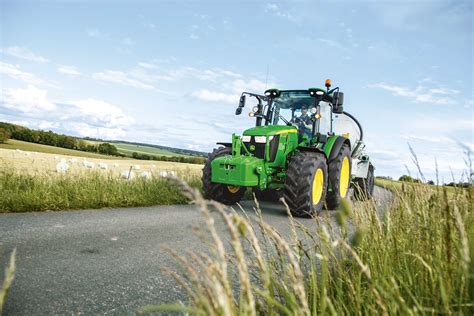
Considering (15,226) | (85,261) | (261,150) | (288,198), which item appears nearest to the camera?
(85,261)

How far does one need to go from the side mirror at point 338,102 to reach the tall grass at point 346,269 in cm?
403

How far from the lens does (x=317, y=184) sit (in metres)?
7.87

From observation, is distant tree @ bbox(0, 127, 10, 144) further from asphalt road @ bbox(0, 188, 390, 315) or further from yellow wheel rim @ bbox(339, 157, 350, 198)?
yellow wheel rim @ bbox(339, 157, 350, 198)

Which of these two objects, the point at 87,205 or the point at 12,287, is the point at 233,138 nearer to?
the point at 87,205

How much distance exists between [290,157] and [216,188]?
174 centimetres

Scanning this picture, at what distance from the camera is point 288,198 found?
7.20 meters

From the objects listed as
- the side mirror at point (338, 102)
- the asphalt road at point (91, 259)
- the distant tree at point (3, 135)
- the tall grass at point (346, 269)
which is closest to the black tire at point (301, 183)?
the asphalt road at point (91, 259)

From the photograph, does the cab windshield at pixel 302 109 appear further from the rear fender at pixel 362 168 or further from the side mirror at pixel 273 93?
the rear fender at pixel 362 168

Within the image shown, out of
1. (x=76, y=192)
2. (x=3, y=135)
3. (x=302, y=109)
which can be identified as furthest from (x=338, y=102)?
(x=3, y=135)

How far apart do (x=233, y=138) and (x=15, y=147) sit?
26.2 meters

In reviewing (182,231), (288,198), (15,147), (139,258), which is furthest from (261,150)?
(15,147)

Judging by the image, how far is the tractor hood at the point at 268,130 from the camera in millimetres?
7926

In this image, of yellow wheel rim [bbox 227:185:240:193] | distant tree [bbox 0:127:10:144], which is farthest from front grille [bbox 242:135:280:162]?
distant tree [bbox 0:127:10:144]

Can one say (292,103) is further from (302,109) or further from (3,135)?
(3,135)
